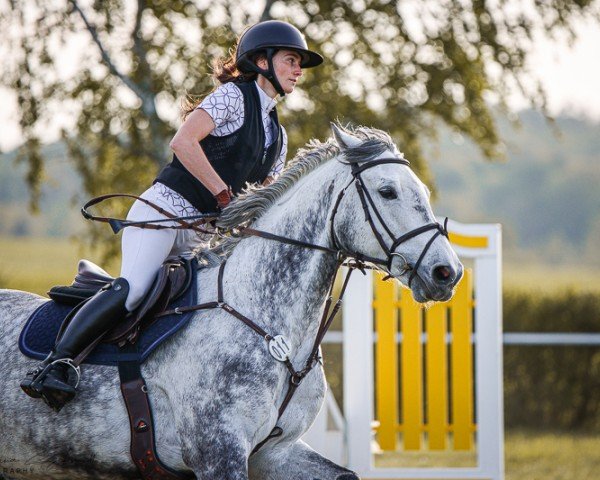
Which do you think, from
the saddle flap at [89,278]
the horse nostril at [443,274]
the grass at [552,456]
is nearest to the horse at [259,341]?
the horse nostril at [443,274]

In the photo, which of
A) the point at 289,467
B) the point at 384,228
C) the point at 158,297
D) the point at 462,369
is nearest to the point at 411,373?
the point at 462,369

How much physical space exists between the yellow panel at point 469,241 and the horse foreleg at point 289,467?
3.47m

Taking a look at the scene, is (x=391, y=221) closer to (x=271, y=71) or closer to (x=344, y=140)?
(x=344, y=140)

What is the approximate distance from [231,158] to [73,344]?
117cm

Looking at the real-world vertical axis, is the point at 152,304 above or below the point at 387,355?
above

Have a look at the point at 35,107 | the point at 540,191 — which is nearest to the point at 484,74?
the point at 35,107

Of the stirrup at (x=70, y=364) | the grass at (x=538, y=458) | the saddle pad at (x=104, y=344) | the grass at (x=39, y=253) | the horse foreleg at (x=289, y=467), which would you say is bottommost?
the grass at (x=538, y=458)

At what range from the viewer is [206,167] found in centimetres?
468

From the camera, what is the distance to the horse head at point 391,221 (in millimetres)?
4184

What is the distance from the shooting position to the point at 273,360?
448 centimetres

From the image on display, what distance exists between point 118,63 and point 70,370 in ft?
24.1

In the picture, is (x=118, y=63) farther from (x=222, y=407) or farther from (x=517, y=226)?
(x=517, y=226)

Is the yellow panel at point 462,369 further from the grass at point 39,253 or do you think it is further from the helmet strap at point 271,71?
the grass at point 39,253

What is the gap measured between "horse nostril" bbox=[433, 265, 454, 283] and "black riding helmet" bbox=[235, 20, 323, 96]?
1.39 meters
